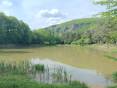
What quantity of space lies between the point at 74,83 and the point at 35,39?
117 m

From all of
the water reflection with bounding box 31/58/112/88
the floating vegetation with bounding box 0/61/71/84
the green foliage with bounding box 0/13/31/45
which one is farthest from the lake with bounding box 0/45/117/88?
the green foliage with bounding box 0/13/31/45

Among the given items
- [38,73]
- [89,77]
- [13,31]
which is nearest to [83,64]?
[89,77]

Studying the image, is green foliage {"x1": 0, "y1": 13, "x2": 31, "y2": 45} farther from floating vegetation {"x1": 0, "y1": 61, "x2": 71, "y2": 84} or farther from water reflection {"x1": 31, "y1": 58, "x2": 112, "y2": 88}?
floating vegetation {"x1": 0, "y1": 61, "x2": 71, "y2": 84}

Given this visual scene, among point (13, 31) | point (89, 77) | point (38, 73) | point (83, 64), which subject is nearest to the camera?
point (38, 73)

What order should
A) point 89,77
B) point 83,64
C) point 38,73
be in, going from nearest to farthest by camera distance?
point 38,73, point 89,77, point 83,64

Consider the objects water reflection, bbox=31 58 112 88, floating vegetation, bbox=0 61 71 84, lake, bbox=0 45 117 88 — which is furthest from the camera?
lake, bbox=0 45 117 88

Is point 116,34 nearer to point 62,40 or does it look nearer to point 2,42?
point 2,42

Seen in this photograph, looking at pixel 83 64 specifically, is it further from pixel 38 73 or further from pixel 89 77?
A: pixel 38 73

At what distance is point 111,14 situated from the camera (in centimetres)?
524

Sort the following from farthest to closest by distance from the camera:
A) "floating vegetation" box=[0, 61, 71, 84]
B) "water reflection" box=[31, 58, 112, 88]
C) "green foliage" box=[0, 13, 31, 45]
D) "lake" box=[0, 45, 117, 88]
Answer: "green foliage" box=[0, 13, 31, 45] < "lake" box=[0, 45, 117, 88] < "water reflection" box=[31, 58, 112, 88] < "floating vegetation" box=[0, 61, 71, 84]

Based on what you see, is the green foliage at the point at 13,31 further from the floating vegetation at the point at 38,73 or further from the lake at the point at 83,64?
the floating vegetation at the point at 38,73

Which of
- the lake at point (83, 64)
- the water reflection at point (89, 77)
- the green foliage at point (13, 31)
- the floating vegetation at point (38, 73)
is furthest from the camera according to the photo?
the green foliage at point (13, 31)

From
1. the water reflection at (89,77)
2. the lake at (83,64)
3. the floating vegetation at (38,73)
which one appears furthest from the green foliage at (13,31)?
the floating vegetation at (38,73)

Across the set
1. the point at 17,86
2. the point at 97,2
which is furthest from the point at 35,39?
the point at 97,2
